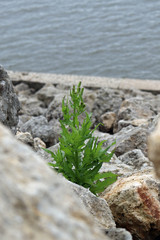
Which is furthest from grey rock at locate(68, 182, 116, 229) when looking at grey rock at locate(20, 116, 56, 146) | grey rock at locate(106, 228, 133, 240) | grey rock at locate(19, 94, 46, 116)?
grey rock at locate(19, 94, 46, 116)

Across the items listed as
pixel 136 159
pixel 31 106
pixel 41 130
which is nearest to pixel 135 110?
pixel 41 130

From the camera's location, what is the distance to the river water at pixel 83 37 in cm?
1133

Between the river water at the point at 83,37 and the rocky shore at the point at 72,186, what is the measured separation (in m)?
3.97

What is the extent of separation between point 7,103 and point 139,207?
3.93 ft

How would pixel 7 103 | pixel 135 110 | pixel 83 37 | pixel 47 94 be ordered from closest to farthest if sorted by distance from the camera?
pixel 7 103, pixel 135 110, pixel 47 94, pixel 83 37

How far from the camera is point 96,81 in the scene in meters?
8.69

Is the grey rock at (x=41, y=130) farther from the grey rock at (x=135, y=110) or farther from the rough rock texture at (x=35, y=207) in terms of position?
the rough rock texture at (x=35, y=207)

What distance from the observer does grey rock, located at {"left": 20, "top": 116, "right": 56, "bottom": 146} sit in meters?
5.10

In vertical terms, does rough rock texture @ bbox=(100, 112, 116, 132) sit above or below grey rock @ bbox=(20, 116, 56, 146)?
below

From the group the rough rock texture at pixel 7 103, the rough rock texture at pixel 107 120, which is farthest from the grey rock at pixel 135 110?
the rough rock texture at pixel 7 103

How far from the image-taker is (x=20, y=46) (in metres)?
12.9

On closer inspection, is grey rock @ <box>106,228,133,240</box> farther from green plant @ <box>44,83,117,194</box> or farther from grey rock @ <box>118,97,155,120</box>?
grey rock @ <box>118,97,155,120</box>

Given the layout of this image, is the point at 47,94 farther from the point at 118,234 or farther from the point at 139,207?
the point at 118,234

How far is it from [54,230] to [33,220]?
0.06m
